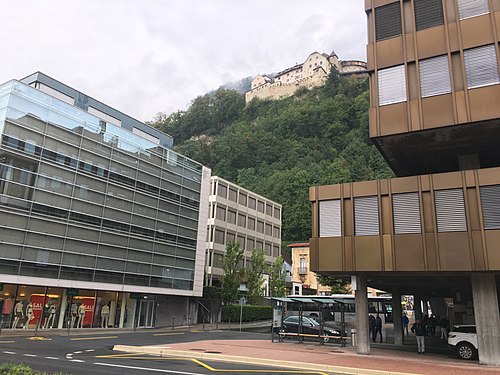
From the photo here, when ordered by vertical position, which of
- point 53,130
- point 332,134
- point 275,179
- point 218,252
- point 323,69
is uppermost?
point 323,69

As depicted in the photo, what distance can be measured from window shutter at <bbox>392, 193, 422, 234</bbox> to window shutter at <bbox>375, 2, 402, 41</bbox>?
8.37 m

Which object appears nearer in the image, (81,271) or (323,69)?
(81,271)

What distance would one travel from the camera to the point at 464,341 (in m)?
19.1

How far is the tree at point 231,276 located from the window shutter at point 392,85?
1213 inches

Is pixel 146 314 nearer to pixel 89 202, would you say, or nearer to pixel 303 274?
pixel 89 202

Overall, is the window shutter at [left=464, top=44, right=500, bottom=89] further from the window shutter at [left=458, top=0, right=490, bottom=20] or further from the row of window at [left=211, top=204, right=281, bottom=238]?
the row of window at [left=211, top=204, right=281, bottom=238]

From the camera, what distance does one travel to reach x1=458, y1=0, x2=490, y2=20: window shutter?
61.9 ft

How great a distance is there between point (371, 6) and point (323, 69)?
136m

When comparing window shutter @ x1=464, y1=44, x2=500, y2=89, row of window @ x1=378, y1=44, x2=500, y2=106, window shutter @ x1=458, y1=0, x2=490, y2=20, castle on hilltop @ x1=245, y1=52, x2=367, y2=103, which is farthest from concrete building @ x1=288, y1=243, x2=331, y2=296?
castle on hilltop @ x1=245, y1=52, x2=367, y2=103

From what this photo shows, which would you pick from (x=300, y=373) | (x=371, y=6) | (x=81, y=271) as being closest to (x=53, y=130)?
(x=81, y=271)

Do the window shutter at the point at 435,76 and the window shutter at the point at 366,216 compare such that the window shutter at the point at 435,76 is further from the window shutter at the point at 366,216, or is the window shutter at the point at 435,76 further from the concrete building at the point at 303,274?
the concrete building at the point at 303,274

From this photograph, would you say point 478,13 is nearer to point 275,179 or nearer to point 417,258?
point 417,258

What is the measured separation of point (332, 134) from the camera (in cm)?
10431

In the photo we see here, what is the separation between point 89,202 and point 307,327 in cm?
1978
